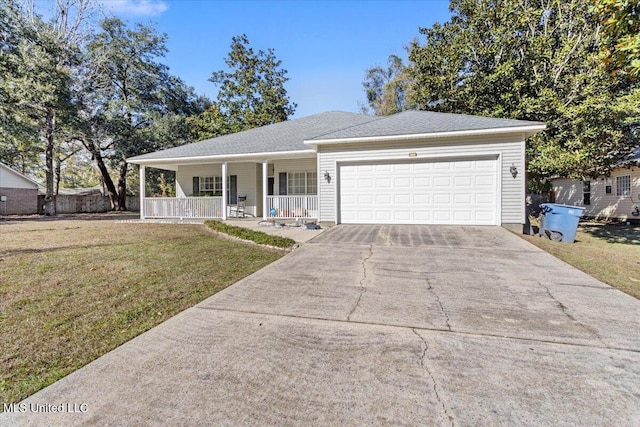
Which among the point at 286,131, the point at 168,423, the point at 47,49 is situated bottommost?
the point at 168,423

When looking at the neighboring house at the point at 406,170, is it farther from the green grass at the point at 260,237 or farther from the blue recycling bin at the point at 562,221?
the green grass at the point at 260,237

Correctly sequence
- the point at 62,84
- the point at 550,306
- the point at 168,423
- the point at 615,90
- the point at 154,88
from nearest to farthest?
1. the point at 168,423
2. the point at 550,306
3. the point at 615,90
4. the point at 62,84
5. the point at 154,88

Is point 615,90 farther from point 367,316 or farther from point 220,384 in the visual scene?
point 220,384

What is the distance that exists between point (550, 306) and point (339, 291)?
2.40 meters

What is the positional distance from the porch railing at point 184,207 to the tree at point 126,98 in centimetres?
955

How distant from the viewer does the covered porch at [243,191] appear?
12391mm

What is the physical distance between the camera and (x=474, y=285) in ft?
13.8

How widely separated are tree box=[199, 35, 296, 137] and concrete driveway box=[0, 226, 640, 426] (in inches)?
1001

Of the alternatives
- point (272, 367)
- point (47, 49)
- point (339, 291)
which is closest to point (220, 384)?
point (272, 367)

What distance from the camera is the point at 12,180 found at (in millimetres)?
21203

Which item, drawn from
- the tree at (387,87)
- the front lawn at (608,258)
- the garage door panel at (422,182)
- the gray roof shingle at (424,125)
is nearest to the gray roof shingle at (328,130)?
the gray roof shingle at (424,125)

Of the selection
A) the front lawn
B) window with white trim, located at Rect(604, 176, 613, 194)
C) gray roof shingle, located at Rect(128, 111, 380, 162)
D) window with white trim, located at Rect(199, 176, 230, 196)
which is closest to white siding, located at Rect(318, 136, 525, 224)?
the front lawn

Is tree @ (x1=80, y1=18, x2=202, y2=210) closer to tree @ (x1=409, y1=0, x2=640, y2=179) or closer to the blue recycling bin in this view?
tree @ (x1=409, y1=0, x2=640, y2=179)

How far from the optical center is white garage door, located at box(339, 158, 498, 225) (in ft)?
31.2
